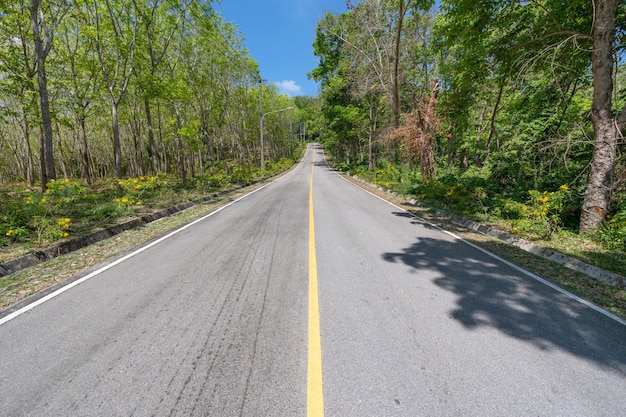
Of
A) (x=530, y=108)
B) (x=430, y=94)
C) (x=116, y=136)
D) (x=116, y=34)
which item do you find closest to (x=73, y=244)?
(x=116, y=136)

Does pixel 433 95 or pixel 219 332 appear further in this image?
pixel 433 95

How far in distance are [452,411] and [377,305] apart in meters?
1.46

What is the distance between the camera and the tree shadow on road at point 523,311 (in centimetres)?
263

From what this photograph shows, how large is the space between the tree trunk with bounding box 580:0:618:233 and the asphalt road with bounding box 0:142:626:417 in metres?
3.50

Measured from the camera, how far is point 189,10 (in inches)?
541

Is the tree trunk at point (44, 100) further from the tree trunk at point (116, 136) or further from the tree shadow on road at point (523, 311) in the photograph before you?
the tree shadow on road at point (523, 311)

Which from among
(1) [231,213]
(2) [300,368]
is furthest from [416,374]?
(1) [231,213]

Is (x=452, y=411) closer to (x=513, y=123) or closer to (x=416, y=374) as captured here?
(x=416, y=374)

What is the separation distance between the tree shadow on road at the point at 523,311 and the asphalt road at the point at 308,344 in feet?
0.06

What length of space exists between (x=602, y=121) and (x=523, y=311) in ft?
18.3

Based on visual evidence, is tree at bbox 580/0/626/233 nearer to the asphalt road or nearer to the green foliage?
the green foliage

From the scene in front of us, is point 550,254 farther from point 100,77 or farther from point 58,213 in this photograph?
point 100,77

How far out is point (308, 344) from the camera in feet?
8.50

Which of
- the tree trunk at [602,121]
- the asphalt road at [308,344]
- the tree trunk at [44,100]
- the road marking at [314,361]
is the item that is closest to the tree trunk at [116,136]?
the tree trunk at [44,100]
